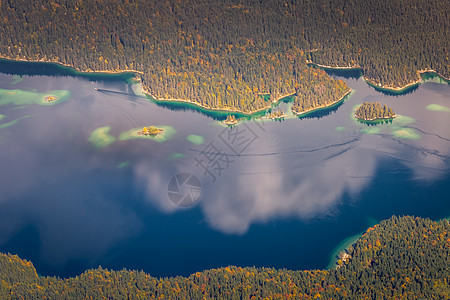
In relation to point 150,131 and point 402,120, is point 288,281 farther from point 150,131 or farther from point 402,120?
point 402,120

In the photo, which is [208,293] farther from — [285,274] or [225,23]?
[225,23]

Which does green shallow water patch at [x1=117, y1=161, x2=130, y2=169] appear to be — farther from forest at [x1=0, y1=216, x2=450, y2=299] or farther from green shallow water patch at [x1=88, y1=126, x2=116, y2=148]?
forest at [x1=0, y1=216, x2=450, y2=299]

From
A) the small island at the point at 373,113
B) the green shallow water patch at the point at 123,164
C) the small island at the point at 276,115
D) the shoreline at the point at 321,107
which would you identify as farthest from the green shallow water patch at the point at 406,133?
the green shallow water patch at the point at 123,164

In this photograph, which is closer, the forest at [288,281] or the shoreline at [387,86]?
the forest at [288,281]

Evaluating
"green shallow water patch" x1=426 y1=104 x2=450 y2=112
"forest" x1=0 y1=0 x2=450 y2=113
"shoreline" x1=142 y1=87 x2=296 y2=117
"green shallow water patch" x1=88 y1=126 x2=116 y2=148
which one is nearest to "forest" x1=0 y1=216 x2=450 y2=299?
"green shallow water patch" x1=88 y1=126 x2=116 y2=148

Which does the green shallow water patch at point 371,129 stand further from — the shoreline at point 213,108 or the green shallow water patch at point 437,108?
the shoreline at point 213,108

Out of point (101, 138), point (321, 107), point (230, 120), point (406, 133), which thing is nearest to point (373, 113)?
point (406, 133)
